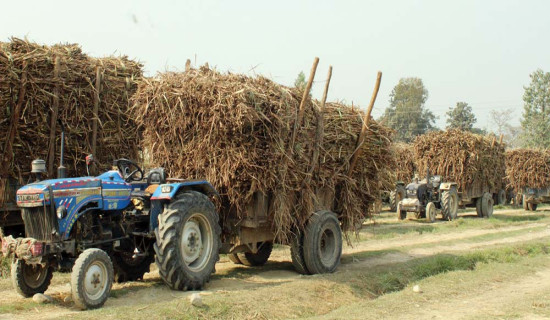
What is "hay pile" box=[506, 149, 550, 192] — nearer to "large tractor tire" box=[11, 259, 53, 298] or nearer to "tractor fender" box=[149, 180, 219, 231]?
"tractor fender" box=[149, 180, 219, 231]

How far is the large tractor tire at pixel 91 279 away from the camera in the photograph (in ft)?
20.4

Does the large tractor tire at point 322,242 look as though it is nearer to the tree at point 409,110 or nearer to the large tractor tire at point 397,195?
the large tractor tire at point 397,195

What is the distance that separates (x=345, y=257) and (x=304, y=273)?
2.37 metres

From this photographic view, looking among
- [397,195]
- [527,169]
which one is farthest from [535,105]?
[397,195]

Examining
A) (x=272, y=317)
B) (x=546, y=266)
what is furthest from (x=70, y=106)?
(x=546, y=266)

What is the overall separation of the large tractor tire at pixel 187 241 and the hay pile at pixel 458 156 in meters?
16.8

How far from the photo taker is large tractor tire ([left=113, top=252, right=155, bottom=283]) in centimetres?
816

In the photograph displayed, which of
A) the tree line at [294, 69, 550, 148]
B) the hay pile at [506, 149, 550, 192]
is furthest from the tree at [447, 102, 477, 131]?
the hay pile at [506, 149, 550, 192]

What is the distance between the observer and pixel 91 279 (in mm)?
6449

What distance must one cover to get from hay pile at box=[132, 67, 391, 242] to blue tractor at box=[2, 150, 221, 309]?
527 millimetres

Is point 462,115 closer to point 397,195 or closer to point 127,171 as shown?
point 397,195

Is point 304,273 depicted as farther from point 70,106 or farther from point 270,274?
point 70,106

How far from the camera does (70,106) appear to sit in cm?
968

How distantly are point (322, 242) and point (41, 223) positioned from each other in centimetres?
508
